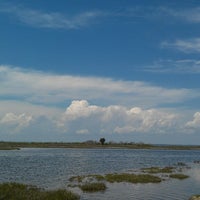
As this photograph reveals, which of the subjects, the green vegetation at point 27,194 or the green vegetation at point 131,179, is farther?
the green vegetation at point 131,179

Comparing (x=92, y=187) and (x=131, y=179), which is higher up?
(x=131, y=179)

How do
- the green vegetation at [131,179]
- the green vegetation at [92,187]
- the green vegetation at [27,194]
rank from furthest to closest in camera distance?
the green vegetation at [131,179], the green vegetation at [92,187], the green vegetation at [27,194]

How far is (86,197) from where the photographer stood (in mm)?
36000

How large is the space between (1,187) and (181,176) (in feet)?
97.4

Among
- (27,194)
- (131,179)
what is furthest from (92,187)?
(131,179)

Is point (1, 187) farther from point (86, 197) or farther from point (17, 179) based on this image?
point (17, 179)

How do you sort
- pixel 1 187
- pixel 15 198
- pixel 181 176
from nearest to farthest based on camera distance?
pixel 15 198, pixel 1 187, pixel 181 176

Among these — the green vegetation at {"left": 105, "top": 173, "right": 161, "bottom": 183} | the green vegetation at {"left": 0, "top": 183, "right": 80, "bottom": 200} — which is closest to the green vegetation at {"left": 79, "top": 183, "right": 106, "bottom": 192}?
the green vegetation at {"left": 0, "top": 183, "right": 80, "bottom": 200}

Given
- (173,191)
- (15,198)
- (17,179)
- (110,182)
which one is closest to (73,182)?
(110,182)

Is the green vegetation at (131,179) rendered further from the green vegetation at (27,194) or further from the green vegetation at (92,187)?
the green vegetation at (27,194)

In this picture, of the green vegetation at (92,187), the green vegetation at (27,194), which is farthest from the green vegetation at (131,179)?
the green vegetation at (27,194)

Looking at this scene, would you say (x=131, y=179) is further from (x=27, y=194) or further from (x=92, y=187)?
(x=27, y=194)

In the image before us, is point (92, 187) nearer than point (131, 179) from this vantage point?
Yes

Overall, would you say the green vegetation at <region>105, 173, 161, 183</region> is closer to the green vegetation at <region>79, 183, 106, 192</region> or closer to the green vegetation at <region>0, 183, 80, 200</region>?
the green vegetation at <region>79, 183, 106, 192</region>
